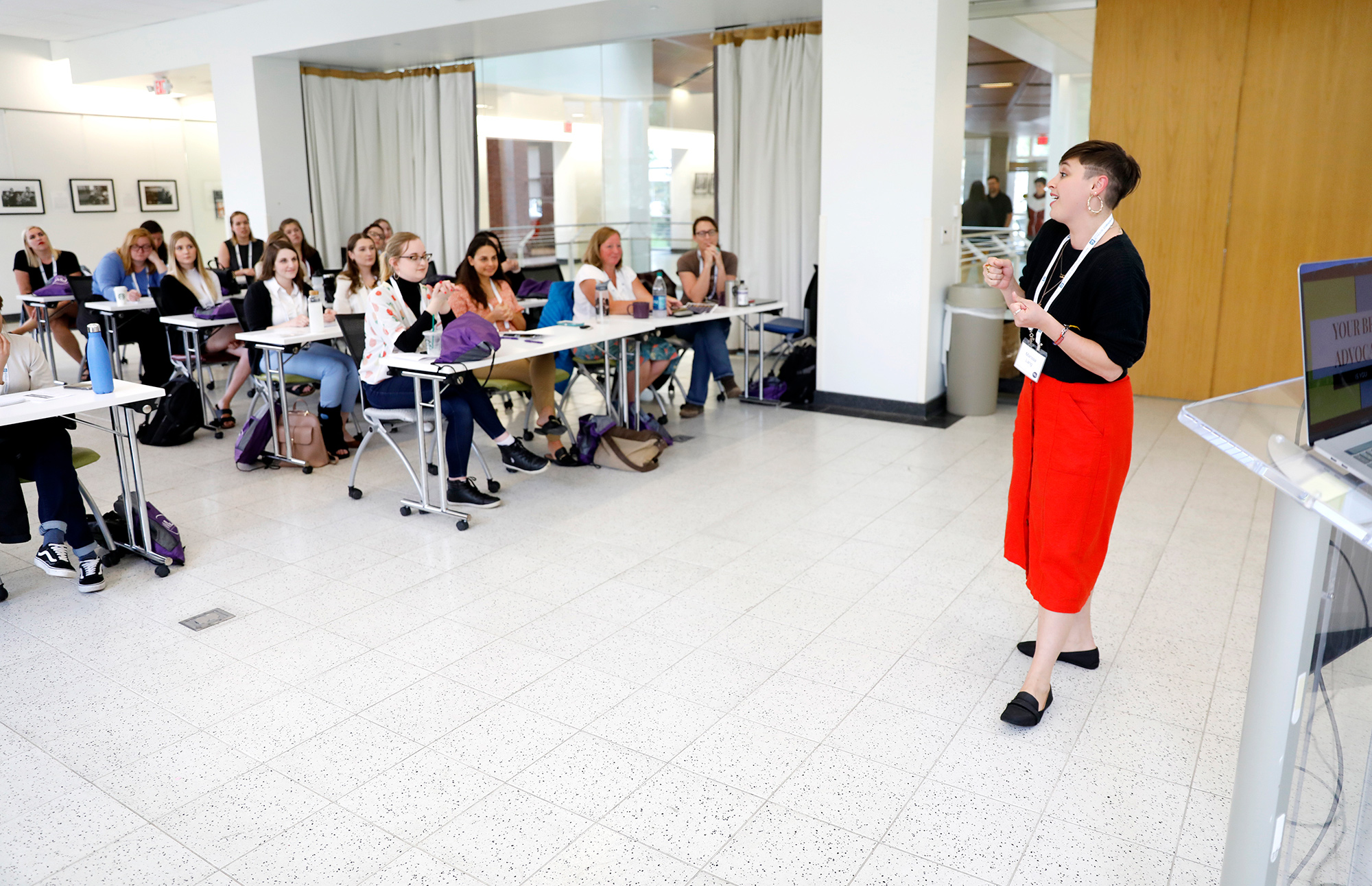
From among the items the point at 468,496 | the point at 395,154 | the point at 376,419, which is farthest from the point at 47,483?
the point at 395,154

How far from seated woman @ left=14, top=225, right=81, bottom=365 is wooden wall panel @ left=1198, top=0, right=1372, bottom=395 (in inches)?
341

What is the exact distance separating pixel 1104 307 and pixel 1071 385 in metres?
0.22

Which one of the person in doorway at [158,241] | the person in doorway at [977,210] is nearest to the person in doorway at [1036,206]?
the person in doorway at [977,210]

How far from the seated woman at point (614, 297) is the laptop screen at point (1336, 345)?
4501mm

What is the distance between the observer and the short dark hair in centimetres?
244

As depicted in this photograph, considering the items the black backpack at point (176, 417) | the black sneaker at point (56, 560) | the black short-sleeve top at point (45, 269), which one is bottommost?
the black sneaker at point (56, 560)

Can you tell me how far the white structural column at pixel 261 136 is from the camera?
9523 mm

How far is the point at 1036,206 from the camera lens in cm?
753

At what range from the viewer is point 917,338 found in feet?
20.9

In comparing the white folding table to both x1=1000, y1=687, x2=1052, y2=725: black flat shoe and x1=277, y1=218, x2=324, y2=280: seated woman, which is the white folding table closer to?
x1=1000, y1=687, x2=1052, y2=725: black flat shoe

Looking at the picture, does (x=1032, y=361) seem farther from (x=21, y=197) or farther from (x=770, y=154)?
(x=21, y=197)

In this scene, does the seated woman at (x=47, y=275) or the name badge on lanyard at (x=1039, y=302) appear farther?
the seated woman at (x=47, y=275)

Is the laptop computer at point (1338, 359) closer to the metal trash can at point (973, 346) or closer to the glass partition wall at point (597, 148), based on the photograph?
the metal trash can at point (973, 346)

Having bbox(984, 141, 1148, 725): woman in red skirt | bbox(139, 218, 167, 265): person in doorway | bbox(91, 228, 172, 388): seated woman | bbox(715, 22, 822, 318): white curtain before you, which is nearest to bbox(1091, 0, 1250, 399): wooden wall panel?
bbox(715, 22, 822, 318): white curtain
